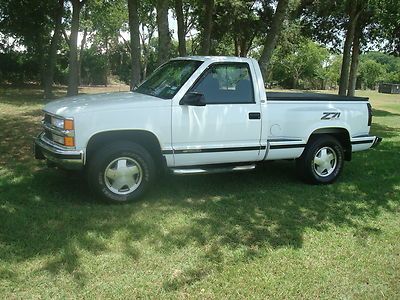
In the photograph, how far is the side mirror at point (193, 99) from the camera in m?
5.60

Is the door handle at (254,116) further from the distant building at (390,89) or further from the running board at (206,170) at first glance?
the distant building at (390,89)

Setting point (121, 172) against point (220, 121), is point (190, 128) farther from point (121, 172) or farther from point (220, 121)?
point (121, 172)

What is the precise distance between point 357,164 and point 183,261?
17.9 feet

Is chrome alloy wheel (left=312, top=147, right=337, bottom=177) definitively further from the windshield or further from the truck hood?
the truck hood

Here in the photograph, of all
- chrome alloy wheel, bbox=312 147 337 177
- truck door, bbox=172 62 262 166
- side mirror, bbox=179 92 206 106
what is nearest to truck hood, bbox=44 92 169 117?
side mirror, bbox=179 92 206 106

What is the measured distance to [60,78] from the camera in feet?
114

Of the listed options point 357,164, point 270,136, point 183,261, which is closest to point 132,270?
point 183,261

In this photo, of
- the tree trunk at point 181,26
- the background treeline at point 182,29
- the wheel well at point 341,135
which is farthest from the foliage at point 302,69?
the wheel well at point 341,135

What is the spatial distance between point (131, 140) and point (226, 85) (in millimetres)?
1524

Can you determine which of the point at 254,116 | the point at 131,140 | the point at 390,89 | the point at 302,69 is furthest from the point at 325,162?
the point at 302,69

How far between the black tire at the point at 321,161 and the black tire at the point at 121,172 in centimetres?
246

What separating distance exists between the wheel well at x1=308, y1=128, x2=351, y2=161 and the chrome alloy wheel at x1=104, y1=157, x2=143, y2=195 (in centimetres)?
280

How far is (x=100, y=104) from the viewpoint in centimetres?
542

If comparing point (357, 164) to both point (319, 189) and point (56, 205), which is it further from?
point (56, 205)
